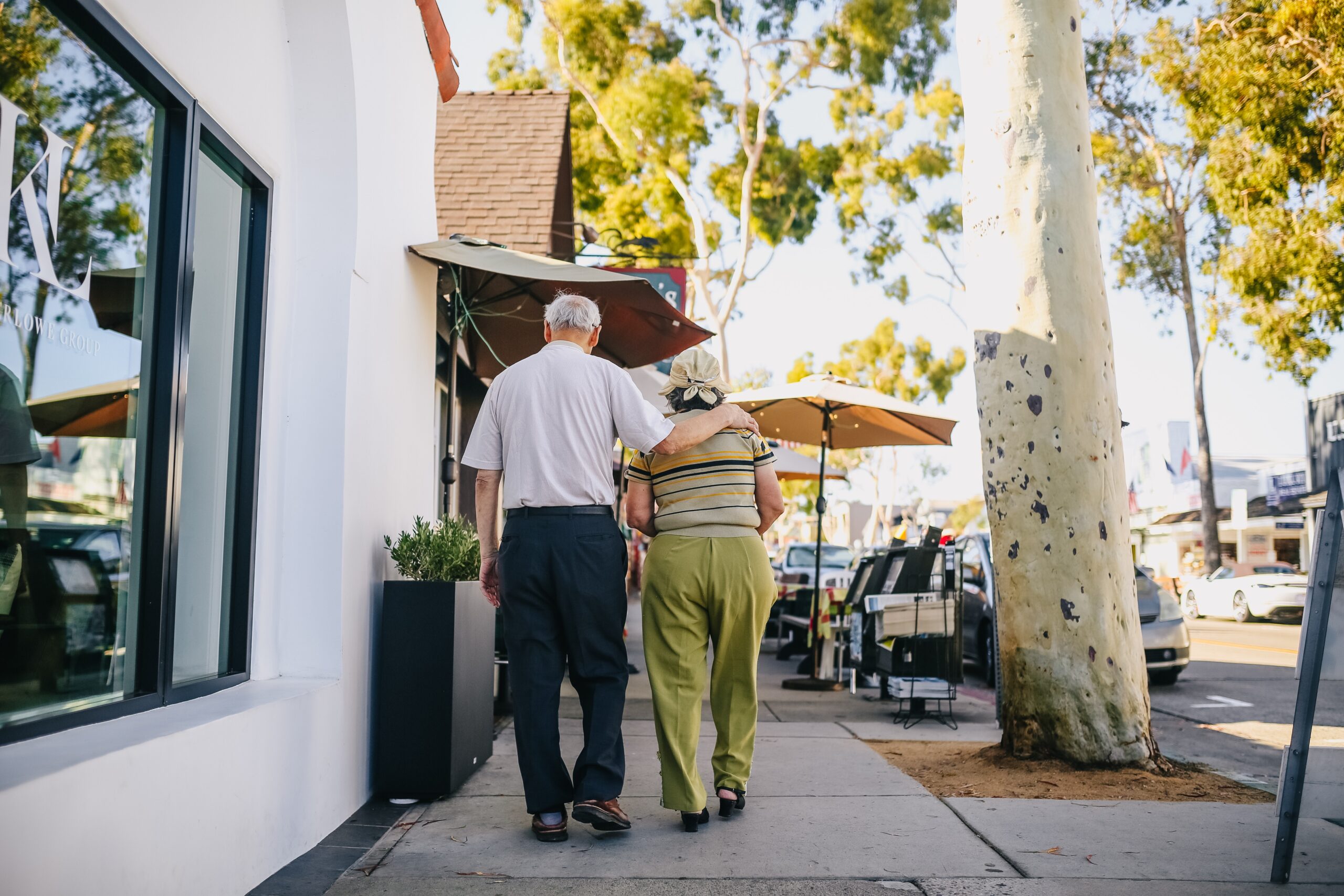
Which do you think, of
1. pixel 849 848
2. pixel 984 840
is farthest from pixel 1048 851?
pixel 849 848

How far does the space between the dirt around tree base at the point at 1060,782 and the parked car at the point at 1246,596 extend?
719 inches

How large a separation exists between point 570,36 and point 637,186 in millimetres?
2950

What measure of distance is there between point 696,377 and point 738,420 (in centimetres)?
30

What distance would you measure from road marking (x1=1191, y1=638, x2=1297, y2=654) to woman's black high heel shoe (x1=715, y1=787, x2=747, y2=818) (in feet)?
40.6

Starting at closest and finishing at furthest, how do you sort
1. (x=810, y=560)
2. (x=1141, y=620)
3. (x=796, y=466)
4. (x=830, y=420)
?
1. (x=1141, y=620)
2. (x=830, y=420)
3. (x=796, y=466)
4. (x=810, y=560)

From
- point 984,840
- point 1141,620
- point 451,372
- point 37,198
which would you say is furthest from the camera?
point 1141,620

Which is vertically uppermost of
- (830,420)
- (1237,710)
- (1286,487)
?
(1286,487)

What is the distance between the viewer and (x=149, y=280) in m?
3.66

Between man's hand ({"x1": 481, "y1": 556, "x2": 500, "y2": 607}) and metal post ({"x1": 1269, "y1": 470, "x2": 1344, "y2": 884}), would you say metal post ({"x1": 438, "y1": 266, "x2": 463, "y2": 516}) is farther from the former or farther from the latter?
metal post ({"x1": 1269, "y1": 470, "x2": 1344, "y2": 884})

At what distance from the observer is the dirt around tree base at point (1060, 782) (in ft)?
16.8

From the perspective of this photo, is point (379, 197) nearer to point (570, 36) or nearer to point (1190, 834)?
point (1190, 834)

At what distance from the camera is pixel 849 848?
4172 mm

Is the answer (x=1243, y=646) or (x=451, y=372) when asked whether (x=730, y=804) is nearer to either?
(x=451, y=372)

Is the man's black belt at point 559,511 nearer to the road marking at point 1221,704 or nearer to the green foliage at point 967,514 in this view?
the road marking at point 1221,704
